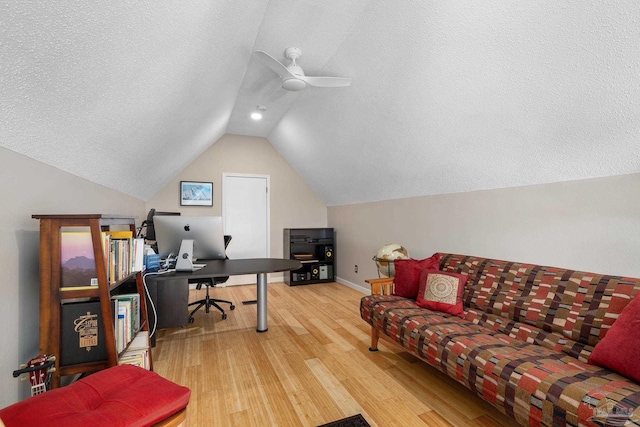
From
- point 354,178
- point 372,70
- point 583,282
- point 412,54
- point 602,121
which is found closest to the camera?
point 602,121

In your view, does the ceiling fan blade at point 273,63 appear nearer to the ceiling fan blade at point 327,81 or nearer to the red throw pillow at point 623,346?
the ceiling fan blade at point 327,81

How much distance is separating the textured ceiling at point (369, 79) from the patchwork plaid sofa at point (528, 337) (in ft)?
2.50

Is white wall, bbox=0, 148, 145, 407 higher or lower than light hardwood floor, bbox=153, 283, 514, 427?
higher

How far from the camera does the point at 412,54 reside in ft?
6.82

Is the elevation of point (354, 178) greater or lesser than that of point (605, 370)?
greater

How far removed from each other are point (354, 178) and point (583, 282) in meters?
2.74

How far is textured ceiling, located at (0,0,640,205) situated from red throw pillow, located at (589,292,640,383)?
0.88 m

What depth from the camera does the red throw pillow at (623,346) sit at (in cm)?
128

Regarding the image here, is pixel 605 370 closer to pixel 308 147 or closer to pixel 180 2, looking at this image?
pixel 180 2

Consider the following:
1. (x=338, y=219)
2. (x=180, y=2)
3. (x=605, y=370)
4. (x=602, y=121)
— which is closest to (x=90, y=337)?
(x=180, y=2)

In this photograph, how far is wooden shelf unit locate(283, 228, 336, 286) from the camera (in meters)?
5.00

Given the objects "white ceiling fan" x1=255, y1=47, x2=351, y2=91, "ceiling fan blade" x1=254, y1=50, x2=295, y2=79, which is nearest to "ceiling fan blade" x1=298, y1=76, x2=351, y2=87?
"white ceiling fan" x1=255, y1=47, x2=351, y2=91

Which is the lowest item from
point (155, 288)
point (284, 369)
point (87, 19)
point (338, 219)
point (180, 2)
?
point (284, 369)

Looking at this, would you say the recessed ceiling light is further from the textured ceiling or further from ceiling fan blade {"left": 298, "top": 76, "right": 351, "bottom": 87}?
ceiling fan blade {"left": 298, "top": 76, "right": 351, "bottom": 87}
